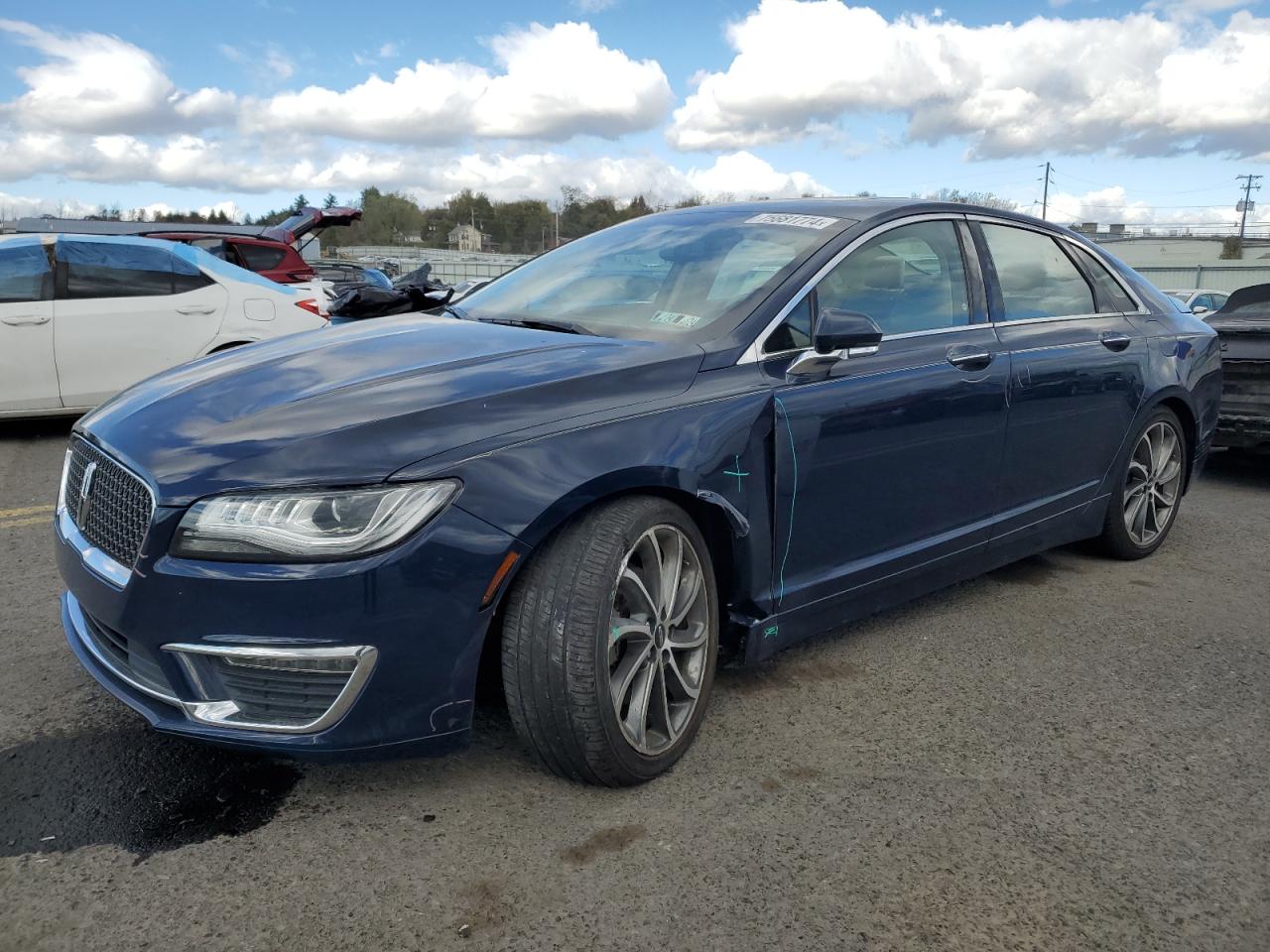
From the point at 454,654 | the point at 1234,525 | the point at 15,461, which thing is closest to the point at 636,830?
the point at 454,654

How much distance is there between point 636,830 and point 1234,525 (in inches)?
182

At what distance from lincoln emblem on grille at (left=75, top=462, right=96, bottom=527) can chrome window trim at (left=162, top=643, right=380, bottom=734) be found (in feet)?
1.89

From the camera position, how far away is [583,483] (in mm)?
2408

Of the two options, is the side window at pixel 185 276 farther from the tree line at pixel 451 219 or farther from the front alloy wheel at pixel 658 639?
the tree line at pixel 451 219

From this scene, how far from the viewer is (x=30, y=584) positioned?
4.07m

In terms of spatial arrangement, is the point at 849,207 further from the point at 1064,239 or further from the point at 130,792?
the point at 130,792

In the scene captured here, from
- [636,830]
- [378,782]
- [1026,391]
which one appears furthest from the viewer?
[1026,391]

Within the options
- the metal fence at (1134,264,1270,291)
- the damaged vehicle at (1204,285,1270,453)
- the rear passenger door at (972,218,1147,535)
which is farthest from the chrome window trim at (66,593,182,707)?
the metal fence at (1134,264,1270,291)

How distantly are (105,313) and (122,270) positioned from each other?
407mm

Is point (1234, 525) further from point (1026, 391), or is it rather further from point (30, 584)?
point (30, 584)

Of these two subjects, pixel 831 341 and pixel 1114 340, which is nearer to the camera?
pixel 831 341

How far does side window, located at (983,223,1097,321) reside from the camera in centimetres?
391

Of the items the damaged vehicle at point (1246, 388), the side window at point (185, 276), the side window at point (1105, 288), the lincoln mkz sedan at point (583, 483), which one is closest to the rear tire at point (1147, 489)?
the side window at point (1105, 288)

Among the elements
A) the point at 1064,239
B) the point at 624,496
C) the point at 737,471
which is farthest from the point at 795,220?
the point at 1064,239
